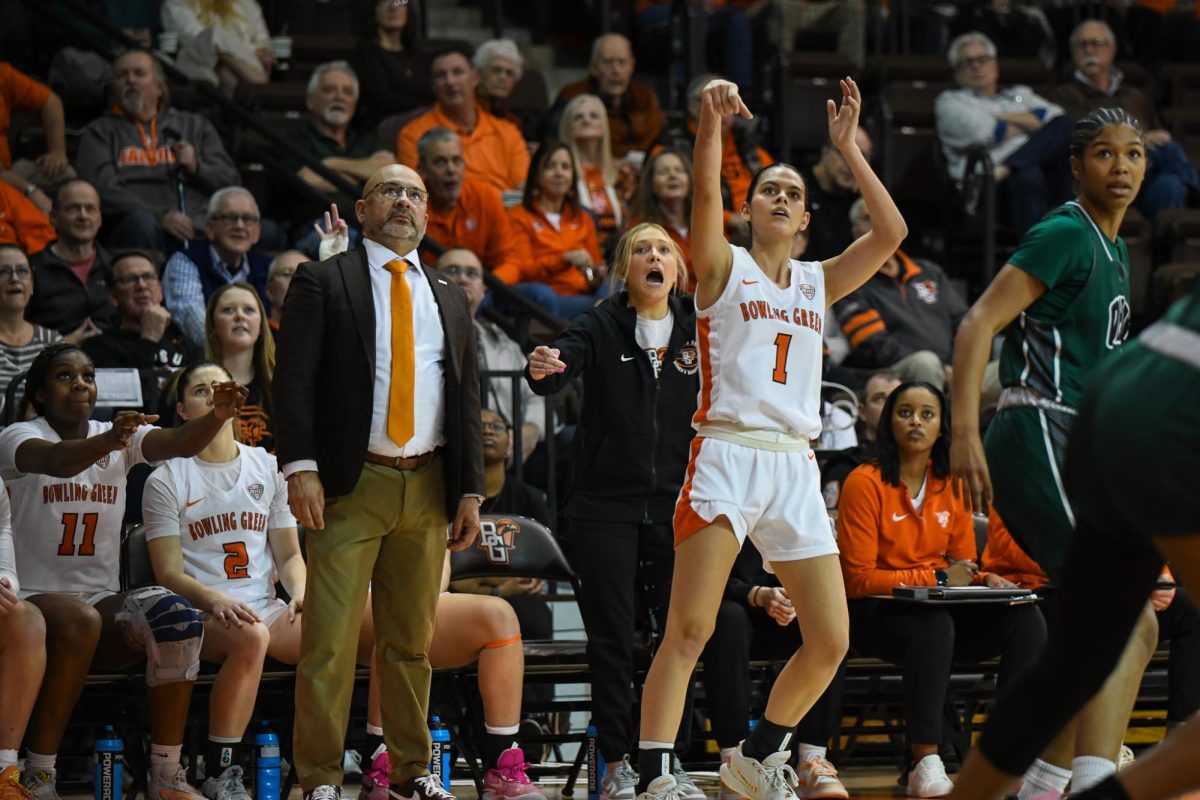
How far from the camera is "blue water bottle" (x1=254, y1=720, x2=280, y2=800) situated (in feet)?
17.1

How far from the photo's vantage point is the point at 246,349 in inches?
258

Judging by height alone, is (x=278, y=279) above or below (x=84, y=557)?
above

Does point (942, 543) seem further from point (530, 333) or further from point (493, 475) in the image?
point (530, 333)

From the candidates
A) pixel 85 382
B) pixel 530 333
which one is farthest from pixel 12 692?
pixel 530 333

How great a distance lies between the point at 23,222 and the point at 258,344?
1.99 meters

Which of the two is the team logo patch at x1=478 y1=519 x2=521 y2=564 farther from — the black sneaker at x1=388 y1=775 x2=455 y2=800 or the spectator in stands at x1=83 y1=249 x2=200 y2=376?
the spectator in stands at x1=83 y1=249 x2=200 y2=376

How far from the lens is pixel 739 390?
4621mm

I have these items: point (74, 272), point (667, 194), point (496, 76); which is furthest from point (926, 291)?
point (74, 272)

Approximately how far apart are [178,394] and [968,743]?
316 centimetres

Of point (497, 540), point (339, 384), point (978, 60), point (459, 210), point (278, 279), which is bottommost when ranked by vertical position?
point (497, 540)

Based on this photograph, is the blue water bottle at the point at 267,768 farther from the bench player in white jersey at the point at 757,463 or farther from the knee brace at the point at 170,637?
the bench player in white jersey at the point at 757,463

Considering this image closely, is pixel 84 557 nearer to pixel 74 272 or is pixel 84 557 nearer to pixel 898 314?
pixel 74 272

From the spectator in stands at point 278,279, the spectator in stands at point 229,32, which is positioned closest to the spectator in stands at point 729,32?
the spectator in stands at point 229,32

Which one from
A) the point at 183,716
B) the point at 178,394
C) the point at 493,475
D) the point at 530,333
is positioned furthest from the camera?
the point at 530,333
